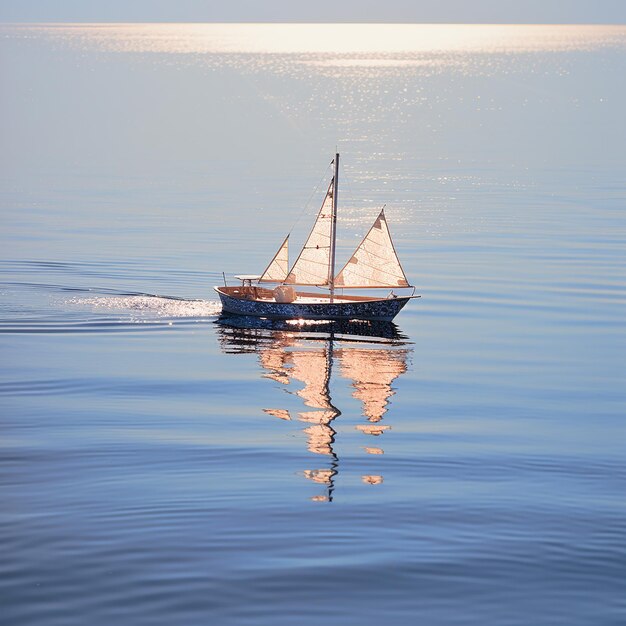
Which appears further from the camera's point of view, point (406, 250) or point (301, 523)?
point (406, 250)

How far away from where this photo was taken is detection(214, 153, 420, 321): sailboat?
69.2 m

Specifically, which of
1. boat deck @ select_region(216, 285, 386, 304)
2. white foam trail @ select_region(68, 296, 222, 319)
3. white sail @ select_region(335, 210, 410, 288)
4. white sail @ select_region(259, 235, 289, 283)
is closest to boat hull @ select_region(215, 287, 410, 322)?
boat deck @ select_region(216, 285, 386, 304)

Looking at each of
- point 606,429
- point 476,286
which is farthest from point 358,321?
point 606,429

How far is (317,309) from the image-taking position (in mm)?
68750

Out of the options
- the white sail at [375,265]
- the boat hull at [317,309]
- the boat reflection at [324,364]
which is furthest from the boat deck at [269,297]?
the boat reflection at [324,364]

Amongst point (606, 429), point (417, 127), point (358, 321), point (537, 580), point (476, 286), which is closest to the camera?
point (537, 580)

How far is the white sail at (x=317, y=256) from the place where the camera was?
72.4m

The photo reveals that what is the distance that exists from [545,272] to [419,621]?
179 feet

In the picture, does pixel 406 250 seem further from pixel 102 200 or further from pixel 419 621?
pixel 419 621

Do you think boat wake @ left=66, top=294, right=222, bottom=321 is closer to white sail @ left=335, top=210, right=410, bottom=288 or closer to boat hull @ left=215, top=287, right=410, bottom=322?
boat hull @ left=215, top=287, right=410, bottom=322

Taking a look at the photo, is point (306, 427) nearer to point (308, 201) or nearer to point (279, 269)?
point (279, 269)

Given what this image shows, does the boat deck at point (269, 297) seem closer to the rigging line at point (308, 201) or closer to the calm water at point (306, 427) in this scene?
the calm water at point (306, 427)

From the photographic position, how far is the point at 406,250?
90.6 m

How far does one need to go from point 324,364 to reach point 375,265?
1358cm
